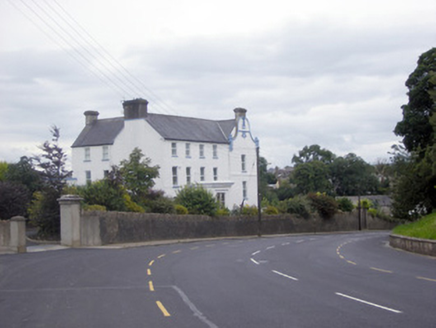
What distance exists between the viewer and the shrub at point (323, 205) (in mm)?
66625

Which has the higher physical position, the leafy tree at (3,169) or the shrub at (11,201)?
the leafy tree at (3,169)

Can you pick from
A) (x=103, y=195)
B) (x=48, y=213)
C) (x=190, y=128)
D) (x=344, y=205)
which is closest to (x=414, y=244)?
(x=103, y=195)

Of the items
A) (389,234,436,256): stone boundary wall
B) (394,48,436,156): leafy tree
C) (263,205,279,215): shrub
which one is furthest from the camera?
(263,205,279,215): shrub

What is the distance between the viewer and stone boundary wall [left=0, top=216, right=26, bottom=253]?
28.1 meters

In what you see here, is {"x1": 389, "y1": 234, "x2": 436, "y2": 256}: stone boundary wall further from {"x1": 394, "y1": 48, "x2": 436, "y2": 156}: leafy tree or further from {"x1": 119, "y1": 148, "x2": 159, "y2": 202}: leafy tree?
{"x1": 119, "y1": 148, "x2": 159, "y2": 202}: leafy tree

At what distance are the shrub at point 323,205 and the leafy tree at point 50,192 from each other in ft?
118

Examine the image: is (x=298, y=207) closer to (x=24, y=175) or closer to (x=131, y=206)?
(x=131, y=206)

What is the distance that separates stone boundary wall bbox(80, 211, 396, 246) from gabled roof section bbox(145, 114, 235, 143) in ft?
43.1

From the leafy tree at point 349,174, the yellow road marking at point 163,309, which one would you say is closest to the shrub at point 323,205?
the leafy tree at point 349,174

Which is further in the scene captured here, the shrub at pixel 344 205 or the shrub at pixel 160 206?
the shrub at pixel 344 205

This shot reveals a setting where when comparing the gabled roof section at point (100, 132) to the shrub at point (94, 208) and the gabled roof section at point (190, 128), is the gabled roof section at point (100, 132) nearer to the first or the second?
the gabled roof section at point (190, 128)

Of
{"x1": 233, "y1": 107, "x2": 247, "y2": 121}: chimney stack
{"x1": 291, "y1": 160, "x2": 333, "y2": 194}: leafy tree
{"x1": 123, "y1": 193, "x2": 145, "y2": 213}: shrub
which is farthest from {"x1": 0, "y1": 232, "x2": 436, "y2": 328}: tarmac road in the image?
{"x1": 291, "y1": 160, "x2": 333, "y2": 194}: leafy tree

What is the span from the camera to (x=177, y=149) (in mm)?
62969

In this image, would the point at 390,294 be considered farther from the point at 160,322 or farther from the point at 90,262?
the point at 90,262
